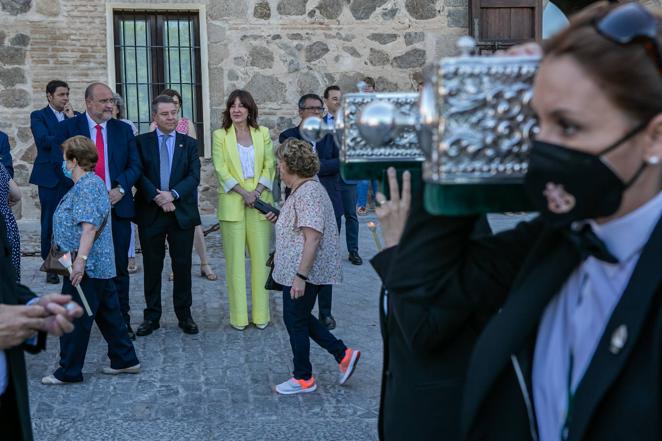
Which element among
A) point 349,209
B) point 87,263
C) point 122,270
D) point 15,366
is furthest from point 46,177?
point 15,366

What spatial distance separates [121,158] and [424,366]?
507 centimetres

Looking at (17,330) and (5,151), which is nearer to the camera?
(17,330)

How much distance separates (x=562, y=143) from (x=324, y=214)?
4.19 metres

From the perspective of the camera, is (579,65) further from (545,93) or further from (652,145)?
(652,145)

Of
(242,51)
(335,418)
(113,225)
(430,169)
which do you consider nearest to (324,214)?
(335,418)

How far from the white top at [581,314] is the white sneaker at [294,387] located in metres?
3.88

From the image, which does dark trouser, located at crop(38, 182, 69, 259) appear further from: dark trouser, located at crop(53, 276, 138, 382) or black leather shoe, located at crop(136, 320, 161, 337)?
dark trouser, located at crop(53, 276, 138, 382)

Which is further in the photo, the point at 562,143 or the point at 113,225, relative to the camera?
the point at 113,225

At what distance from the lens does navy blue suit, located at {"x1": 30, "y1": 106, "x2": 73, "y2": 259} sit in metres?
8.24

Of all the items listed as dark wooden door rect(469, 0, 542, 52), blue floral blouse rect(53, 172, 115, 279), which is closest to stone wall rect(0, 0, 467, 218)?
dark wooden door rect(469, 0, 542, 52)

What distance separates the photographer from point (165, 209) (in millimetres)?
6961

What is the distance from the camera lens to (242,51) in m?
12.3

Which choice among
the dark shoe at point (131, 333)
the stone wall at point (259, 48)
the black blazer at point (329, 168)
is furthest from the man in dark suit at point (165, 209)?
the stone wall at point (259, 48)

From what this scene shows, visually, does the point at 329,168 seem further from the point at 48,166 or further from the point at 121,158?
the point at 48,166
